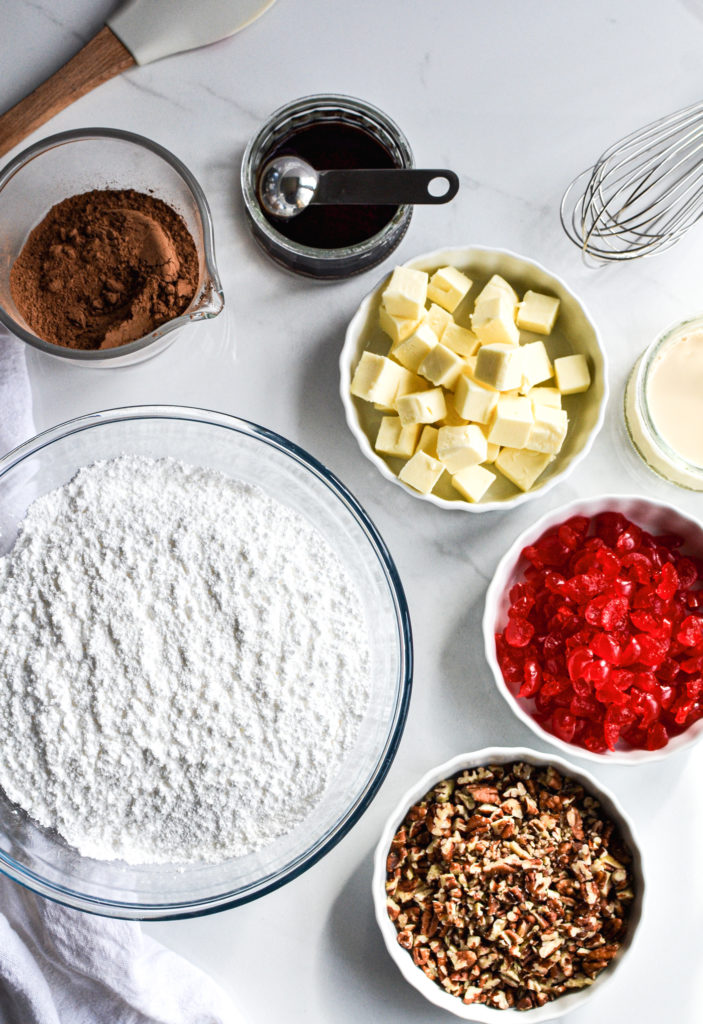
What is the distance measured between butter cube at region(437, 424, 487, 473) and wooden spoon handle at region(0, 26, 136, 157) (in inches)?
30.6

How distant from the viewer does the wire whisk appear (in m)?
1.35

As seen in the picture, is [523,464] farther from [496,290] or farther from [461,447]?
[496,290]

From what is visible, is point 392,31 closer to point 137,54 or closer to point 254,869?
point 137,54

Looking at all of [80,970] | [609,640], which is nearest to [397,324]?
[609,640]

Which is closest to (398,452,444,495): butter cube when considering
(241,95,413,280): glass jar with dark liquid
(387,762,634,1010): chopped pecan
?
(241,95,413,280): glass jar with dark liquid

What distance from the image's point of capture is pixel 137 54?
1.31 meters

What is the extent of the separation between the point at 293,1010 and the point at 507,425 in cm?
96

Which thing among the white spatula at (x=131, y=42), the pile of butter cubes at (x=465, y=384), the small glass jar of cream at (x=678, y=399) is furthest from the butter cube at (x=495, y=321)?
the white spatula at (x=131, y=42)

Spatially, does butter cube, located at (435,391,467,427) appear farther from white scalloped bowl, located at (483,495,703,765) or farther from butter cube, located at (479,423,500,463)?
white scalloped bowl, located at (483,495,703,765)

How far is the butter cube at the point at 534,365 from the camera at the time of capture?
124 centimetres

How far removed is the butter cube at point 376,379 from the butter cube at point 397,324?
0.04 meters

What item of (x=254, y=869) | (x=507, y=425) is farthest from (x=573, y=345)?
(x=254, y=869)

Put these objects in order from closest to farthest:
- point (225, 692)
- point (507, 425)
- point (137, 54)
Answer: point (225, 692)
point (507, 425)
point (137, 54)

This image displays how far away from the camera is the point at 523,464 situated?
126cm
